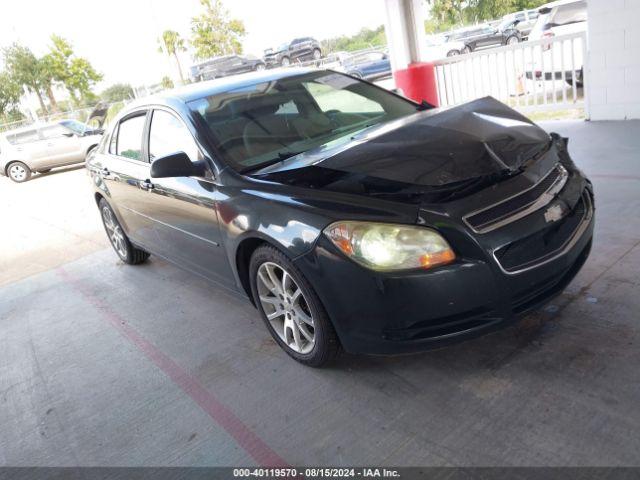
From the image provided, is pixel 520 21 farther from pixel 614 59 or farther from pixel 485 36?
pixel 614 59

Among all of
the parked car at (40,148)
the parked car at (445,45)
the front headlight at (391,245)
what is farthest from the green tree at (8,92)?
the front headlight at (391,245)

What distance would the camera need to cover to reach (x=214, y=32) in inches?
1734

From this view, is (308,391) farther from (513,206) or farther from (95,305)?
(95,305)

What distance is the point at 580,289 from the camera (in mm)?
3277

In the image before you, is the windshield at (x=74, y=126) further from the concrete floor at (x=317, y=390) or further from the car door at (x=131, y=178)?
the concrete floor at (x=317, y=390)

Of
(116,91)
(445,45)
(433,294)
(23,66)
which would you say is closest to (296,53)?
(445,45)

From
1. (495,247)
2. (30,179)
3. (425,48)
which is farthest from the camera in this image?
(30,179)

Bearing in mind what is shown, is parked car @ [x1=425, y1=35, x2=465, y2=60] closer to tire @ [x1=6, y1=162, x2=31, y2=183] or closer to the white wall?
the white wall

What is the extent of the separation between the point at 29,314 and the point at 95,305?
2.04 feet

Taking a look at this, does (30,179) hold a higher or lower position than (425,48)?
lower

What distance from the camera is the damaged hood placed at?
8.30 ft

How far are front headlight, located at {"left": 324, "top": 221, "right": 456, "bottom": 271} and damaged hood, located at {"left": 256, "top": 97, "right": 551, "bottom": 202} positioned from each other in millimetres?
212

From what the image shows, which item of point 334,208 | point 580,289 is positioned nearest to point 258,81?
point 334,208

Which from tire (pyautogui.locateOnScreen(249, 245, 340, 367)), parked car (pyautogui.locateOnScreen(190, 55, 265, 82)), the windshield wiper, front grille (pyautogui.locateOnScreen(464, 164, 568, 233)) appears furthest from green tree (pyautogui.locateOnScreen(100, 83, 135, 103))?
front grille (pyautogui.locateOnScreen(464, 164, 568, 233))
